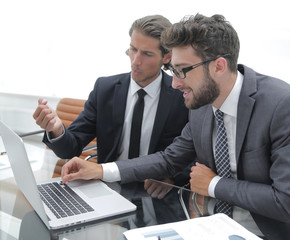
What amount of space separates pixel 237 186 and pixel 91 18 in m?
3.00

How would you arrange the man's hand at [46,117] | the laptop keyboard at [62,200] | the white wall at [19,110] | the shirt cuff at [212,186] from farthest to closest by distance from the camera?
1. the white wall at [19,110]
2. the man's hand at [46,117]
3. the shirt cuff at [212,186]
4. the laptop keyboard at [62,200]

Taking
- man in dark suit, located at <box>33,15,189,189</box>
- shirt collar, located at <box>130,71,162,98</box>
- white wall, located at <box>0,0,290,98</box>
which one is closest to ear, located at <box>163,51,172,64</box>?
man in dark suit, located at <box>33,15,189,189</box>

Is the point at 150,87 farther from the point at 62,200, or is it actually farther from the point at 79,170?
the point at 62,200

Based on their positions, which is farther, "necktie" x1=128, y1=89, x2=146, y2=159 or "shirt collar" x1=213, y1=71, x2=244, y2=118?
"necktie" x1=128, y1=89, x2=146, y2=159

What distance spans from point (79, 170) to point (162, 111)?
0.71m

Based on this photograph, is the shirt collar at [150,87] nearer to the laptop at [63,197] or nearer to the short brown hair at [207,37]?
the short brown hair at [207,37]

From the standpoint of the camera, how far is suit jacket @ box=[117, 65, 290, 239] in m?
1.19

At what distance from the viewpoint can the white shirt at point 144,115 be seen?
1.98 metres

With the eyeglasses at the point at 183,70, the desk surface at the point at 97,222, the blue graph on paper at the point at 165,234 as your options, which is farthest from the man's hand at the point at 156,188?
the eyeglasses at the point at 183,70

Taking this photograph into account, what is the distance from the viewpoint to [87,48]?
389cm

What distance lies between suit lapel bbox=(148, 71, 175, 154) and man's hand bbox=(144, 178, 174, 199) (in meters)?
0.40

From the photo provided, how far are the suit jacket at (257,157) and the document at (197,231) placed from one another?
0.13 meters

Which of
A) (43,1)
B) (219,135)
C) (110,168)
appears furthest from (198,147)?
(43,1)

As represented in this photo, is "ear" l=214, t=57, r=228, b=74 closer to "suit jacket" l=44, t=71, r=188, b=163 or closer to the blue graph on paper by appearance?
"suit jacket" l=44, t=71, r=188, b=163
